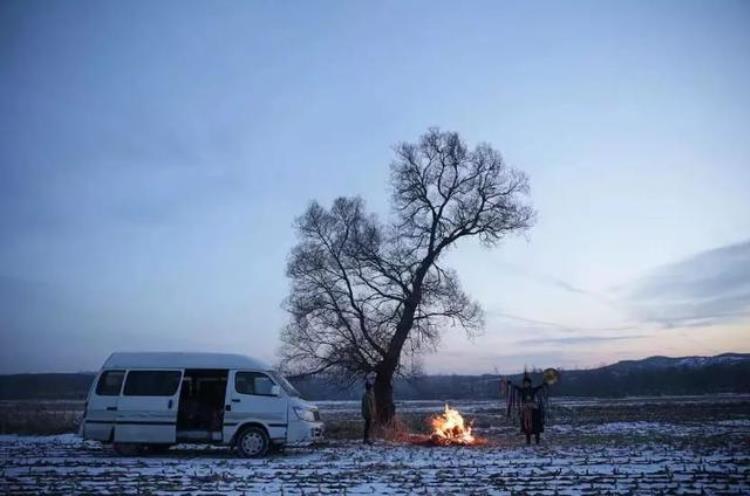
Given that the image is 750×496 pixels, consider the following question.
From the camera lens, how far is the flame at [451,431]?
19297 mm

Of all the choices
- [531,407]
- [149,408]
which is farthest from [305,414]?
[531,407]

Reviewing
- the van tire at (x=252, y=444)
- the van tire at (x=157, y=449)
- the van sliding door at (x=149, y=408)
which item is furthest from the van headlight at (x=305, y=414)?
the van tire at (x=157, y=449)

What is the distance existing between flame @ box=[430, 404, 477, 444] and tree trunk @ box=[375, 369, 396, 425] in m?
4.48

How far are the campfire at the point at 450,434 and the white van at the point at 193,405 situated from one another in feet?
14.2

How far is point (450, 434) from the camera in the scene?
19.9 m

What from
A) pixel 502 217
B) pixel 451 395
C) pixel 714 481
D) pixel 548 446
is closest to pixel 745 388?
pixel 451 395

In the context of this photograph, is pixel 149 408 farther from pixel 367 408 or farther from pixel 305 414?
pixel 367 408

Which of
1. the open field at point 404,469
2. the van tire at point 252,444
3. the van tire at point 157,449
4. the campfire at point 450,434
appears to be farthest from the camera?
the campfire at point 450,434

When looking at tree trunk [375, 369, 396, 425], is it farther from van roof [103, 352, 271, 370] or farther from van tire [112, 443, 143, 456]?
van tire [112, 443, 143, 456]

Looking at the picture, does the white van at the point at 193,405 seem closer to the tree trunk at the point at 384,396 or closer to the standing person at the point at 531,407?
the standing person at the point at 531,407

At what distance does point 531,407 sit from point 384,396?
317 inches

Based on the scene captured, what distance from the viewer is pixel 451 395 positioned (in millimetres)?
100250

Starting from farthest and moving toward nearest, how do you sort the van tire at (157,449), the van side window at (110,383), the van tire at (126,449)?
1. the van tire at (157,449)
2. the van side window at (110,383)
3. the van tire at (126,449)

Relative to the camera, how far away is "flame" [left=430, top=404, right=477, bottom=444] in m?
19.3
